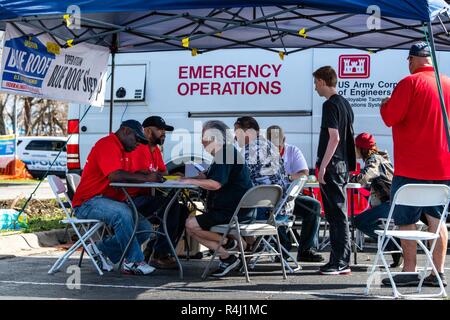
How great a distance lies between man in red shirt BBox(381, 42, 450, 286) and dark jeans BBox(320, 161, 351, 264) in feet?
2.38

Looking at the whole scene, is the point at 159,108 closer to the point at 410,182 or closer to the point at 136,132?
the point at 136,132

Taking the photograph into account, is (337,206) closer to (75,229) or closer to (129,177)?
(129,177)

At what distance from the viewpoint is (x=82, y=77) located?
10320 millimetres

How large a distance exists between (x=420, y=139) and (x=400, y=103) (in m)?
0.34

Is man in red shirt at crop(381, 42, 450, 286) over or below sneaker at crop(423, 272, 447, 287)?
over

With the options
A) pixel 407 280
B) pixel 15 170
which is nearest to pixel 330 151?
pixel 407 280

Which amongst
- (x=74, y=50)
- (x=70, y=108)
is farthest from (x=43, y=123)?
(x=74, y=50)

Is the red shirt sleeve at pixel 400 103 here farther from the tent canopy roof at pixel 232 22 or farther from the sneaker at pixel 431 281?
the sneaker at pixel 431 281

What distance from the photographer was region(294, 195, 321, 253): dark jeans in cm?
890

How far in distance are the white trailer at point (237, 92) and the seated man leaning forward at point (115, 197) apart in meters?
4.51

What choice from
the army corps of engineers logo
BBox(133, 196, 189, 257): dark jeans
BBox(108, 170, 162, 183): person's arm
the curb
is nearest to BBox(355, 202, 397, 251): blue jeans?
BBox(133, 196, 189, 257): dark jeans

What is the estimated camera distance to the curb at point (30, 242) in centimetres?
945

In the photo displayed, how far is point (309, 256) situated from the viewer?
29.2 feet

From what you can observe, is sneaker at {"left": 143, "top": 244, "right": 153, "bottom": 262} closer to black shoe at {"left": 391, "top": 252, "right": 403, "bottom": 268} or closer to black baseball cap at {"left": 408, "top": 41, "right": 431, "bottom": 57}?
black shoe at {"left": 391, "top": 252, "right": 403, "bottom": 268}
